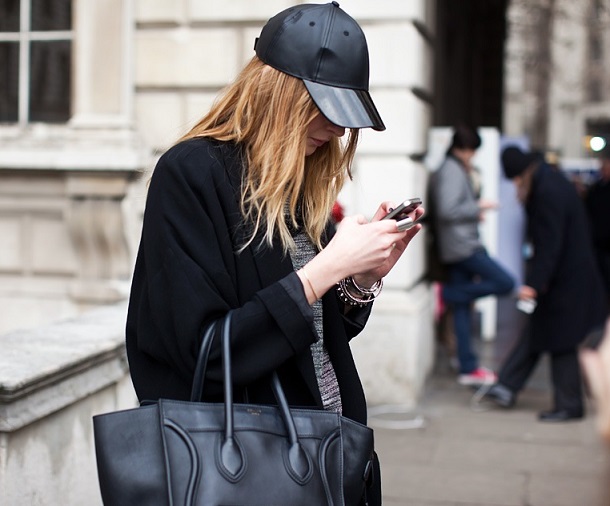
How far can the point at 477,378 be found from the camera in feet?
25.5

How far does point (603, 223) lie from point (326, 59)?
7838 millimetres

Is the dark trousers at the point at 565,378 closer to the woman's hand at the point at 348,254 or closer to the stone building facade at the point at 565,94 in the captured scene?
the woman's hand at the point at 348,254

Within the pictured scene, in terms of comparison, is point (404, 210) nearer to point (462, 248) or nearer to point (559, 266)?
point (559, 266)

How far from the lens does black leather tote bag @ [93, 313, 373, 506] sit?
1857mm

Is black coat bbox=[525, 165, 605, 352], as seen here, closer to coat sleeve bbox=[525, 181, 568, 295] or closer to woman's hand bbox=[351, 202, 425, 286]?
coat sleeve bbox=[525, 181, 568, 295]

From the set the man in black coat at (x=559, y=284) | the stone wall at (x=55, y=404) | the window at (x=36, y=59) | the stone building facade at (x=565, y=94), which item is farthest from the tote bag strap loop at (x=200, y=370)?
the stone building facade at (x=565, y=94)

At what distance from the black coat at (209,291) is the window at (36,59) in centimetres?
554

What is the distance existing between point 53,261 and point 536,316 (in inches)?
129

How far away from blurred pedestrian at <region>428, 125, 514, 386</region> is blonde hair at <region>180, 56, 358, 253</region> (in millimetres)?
5703

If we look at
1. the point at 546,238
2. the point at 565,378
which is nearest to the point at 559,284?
the point at 546,238

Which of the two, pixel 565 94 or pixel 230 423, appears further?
pixel 565 94

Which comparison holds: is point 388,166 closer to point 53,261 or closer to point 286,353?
point 53,261

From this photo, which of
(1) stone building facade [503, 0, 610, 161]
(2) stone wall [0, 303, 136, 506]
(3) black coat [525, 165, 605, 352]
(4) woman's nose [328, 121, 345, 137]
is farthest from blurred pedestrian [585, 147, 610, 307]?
(1) stone building facade [503, 0, 610, 161]

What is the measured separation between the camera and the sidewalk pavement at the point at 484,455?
5.17m
